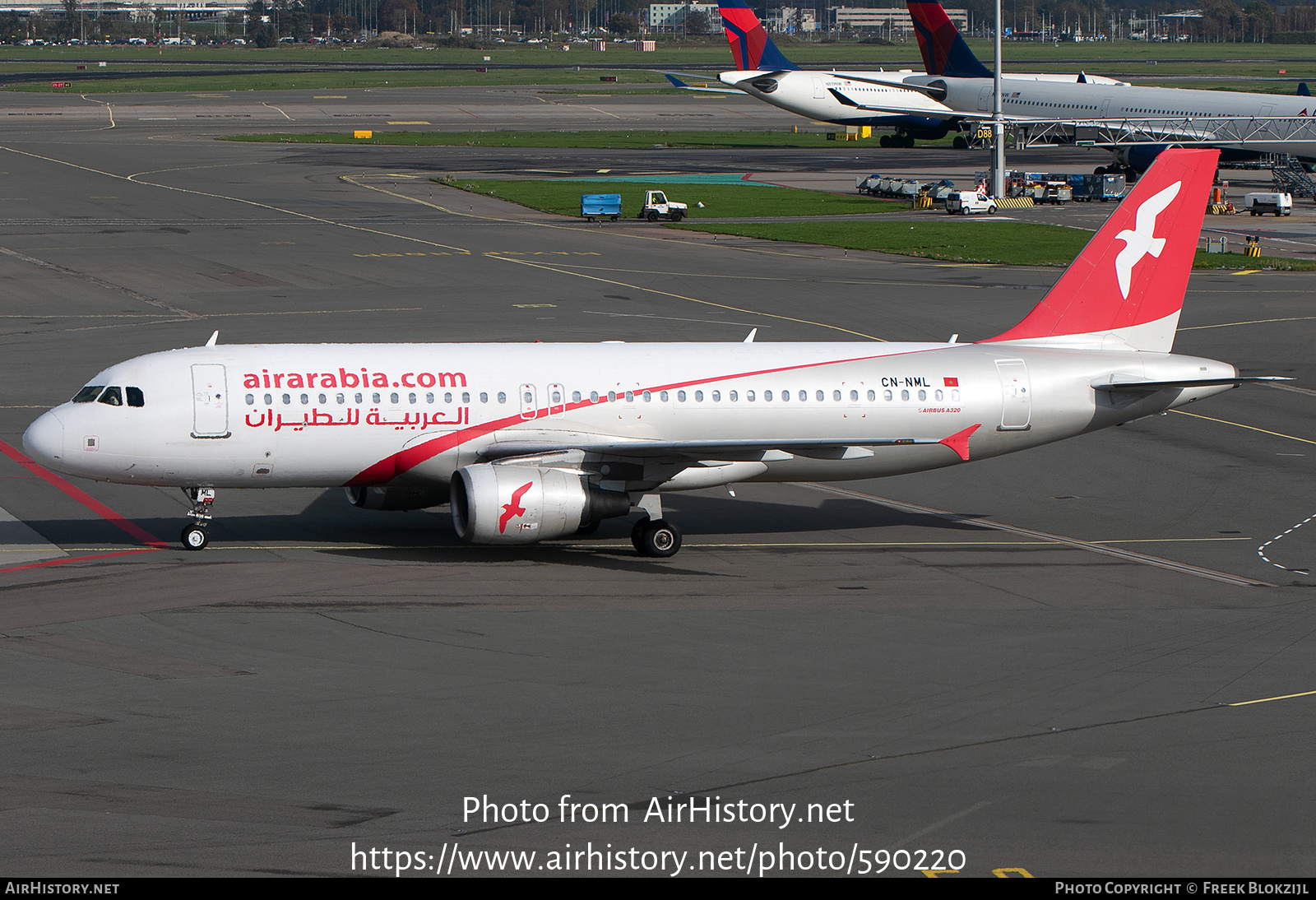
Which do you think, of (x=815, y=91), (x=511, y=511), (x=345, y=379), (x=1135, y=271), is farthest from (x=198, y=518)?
(x=815, y=91)

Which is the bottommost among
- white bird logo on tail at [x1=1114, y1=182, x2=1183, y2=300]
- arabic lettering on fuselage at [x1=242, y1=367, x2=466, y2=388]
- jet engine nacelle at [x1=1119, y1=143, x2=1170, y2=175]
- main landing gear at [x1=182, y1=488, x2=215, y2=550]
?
main landing gear at [x1=182, y1=488, x2=215, y2=550]

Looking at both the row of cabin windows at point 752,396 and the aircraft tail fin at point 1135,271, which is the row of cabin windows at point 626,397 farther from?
the aircraft tail fin at point 1135,271

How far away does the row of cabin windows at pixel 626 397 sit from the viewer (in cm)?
3391

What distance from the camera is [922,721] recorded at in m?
23.1

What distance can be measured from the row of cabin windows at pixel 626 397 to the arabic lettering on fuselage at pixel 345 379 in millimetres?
243

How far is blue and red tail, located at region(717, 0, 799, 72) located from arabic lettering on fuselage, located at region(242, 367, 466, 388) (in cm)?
12677

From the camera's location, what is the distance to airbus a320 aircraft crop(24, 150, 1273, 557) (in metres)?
33.5

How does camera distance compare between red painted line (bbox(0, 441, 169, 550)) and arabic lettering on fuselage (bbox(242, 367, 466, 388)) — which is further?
red painted line (bbox(0, 441, 169, 550))

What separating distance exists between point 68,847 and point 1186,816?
46.1 feet

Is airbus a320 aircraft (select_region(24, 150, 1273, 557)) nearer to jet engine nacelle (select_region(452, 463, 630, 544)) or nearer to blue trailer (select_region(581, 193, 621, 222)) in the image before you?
jet engine nacelle (select_region(452, 463, 630, 544))

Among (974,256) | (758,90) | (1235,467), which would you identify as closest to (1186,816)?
(1235,467)

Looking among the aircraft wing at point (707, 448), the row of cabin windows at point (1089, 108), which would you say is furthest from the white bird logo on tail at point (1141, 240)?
the row of cabin windows at point (1089, 108)

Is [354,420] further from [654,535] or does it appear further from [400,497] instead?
[654,535]

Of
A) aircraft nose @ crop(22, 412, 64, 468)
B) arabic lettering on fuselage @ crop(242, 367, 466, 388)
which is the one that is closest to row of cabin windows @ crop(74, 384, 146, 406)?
aircraft nose @ crop(22, 412, 64, 468)
